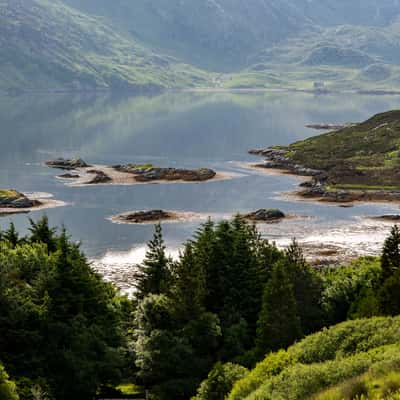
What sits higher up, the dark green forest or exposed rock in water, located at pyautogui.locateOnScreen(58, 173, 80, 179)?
exposed rock in water, located at pyautogui.locateOnScreen(58, 173, 80, 179)

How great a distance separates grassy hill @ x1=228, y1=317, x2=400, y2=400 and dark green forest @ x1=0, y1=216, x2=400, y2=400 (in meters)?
5.06

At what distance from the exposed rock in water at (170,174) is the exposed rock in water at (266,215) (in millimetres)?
50560

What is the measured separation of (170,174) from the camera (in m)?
192

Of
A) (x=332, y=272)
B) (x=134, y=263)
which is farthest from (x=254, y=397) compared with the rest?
(x=134, y=263)

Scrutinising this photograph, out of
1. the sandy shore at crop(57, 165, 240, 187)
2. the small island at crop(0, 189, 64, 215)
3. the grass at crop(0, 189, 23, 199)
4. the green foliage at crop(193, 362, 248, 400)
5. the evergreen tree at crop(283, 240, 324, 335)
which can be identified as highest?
the sandy shore at crop(57, 165, 240, 187)

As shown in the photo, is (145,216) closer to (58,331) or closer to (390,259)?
(390,259)

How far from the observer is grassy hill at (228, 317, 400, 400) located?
33.0 meters

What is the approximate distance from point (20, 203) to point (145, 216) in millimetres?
29820

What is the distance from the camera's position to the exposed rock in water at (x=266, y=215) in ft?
448

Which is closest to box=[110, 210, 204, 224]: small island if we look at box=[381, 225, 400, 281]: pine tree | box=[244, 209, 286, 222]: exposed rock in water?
box=[244, 209, 286, 222]: exposed rock in water

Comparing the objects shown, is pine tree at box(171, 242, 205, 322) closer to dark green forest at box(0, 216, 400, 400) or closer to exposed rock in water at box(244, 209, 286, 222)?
Result: dark green forest at box(0, 216, 400, 400)

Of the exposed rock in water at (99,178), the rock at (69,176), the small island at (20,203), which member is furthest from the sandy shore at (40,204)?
the rock at (69,176)

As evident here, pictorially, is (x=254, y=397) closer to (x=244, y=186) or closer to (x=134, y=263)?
(x=134, y=263)

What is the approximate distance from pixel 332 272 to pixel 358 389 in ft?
179
